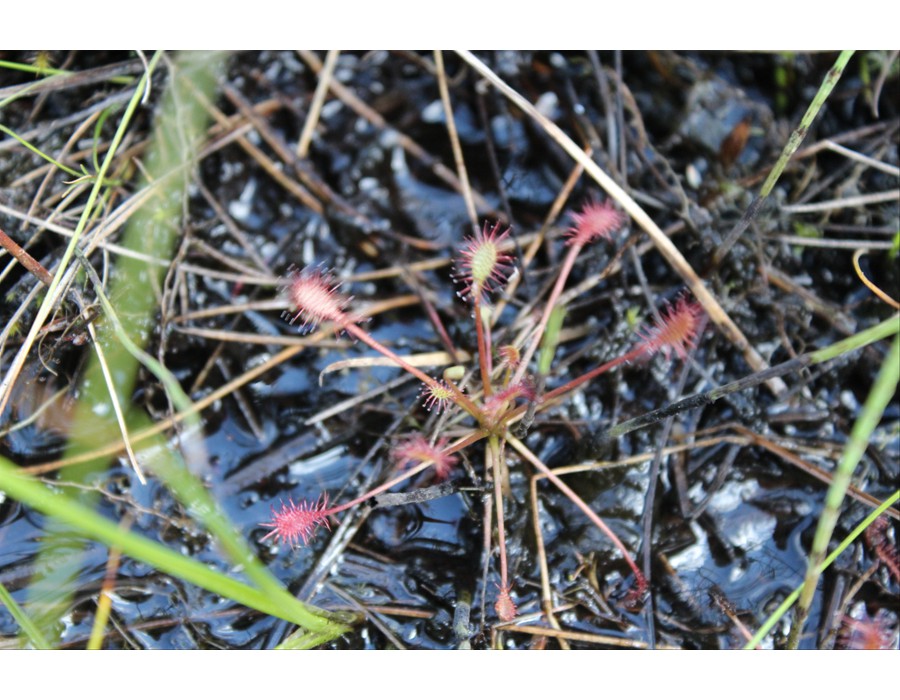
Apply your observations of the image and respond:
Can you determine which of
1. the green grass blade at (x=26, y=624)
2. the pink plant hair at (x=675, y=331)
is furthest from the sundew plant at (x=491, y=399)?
the green grass blade at (x=26, y=624)

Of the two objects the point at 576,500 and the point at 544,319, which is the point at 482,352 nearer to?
the point at 544,319

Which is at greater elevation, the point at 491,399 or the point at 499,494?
the point at 491,399

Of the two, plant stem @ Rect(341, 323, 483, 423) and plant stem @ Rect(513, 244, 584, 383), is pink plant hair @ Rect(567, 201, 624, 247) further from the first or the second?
plant stem @ Rect(341, 323, 483, 423)

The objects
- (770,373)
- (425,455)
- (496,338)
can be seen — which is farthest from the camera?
(496,338)

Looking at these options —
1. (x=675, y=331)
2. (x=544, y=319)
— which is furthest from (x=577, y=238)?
(x=675, y=331)

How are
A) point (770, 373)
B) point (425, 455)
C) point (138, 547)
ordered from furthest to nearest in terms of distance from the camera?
point (425, 455) < point (770, 373) < point (138, 547)

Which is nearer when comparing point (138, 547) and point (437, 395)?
point (138, 547)

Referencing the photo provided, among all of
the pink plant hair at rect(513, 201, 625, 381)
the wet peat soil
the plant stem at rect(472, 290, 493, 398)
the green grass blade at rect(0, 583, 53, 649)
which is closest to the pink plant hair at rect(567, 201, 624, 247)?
the pink plant hair at rect(513, 201, 625, 381)

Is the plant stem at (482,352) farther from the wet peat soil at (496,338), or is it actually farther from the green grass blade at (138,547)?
the green grass blade at (138,547)
